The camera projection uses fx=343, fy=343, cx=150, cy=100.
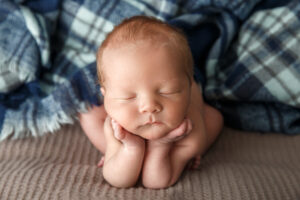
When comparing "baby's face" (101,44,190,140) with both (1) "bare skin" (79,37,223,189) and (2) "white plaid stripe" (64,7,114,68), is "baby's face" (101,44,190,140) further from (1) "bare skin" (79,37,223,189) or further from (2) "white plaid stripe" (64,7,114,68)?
(2) "white plaid stripe" (64,7,114,68)

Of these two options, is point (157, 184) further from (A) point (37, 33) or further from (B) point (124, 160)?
(A) point (37, 33)

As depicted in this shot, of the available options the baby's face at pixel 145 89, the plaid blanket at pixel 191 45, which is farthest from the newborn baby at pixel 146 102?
the plaid blanket at pixel 191 45

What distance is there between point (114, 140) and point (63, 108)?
0.26 m

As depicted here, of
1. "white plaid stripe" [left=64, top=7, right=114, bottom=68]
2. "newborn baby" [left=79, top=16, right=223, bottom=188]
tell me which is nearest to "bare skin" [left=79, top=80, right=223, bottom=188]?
Answer: "newborn baby" [left=79, top=16, right=223, bottom=188]

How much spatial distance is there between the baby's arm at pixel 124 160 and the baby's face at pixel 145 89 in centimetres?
5

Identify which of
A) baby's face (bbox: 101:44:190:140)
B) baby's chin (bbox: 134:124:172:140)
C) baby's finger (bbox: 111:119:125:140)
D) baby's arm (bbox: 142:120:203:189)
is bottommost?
baby's arm (bbox: 142:120:203:189)

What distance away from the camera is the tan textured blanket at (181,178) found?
85 centimetres

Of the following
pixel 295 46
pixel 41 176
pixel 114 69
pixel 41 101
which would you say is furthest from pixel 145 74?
pixel 295 46

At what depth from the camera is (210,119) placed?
1084 millimetres

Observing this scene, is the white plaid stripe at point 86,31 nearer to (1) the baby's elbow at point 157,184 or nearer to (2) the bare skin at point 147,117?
(2) the bare skin at point 147,117

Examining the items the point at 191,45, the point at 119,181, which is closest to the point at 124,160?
the point at 119,181

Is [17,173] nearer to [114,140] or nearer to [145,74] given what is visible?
[114,140]

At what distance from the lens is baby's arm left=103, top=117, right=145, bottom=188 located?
847mm

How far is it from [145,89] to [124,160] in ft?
0.71
